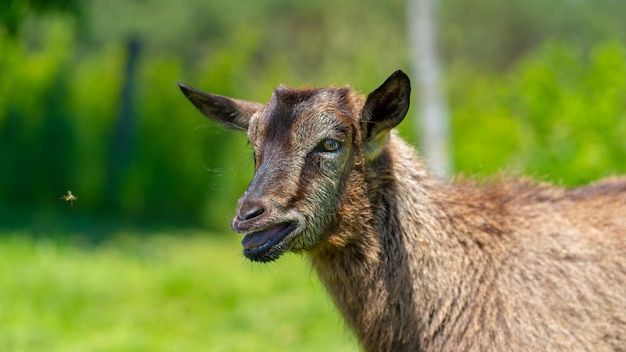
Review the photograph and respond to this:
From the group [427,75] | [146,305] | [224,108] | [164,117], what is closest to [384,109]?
[224,108]

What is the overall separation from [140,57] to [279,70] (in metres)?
4.71

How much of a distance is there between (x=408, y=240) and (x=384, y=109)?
0.77 metres

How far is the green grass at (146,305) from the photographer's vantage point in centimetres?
953

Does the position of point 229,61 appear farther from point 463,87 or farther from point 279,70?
point 463,87

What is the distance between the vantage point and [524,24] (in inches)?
1882

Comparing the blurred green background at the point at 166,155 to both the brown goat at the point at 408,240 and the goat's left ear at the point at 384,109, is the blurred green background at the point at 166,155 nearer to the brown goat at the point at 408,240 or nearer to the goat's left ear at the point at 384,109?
the brown goat at the point at 408,240

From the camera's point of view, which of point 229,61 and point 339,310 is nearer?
point 339,310

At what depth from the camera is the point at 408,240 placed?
17.2 ft

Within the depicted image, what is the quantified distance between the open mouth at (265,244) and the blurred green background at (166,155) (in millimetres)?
930

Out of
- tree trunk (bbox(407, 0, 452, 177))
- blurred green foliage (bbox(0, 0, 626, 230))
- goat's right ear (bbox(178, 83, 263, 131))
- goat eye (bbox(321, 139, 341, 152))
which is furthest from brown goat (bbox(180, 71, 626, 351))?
tree trunk (bbox(407, 0, 452, 177))

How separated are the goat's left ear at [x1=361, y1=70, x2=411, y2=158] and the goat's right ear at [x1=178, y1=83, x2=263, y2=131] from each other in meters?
0.81

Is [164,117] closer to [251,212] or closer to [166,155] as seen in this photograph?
[166,155]

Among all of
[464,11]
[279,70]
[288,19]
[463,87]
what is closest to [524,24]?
[464,11]

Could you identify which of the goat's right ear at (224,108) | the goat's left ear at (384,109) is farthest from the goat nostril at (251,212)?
the goat's right ear at (224,108)
